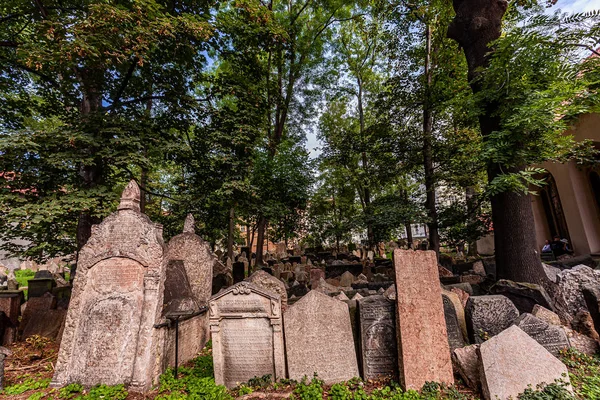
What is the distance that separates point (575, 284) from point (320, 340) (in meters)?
4.75

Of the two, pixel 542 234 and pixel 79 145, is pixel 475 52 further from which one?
pixel 542 234

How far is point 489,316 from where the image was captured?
4.07 meters

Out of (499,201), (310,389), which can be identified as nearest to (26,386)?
(310,389)

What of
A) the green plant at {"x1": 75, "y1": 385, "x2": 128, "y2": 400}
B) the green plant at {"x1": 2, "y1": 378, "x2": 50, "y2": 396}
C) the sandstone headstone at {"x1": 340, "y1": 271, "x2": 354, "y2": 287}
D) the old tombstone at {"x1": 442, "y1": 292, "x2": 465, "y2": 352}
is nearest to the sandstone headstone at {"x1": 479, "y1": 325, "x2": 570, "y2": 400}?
the old tombstone at {"x1": 442, "y1": 292, "x2": 465, "y2": 352}

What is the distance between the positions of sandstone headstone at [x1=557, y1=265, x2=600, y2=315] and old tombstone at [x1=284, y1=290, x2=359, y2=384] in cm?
412

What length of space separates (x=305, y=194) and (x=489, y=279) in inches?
249

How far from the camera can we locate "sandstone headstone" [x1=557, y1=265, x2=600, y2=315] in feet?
15.3

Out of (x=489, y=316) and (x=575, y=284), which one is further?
(x=575, y=284)

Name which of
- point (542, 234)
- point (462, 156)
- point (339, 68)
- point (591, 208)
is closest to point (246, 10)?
point (462, 156)

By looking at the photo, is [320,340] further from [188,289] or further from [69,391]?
[69,391]

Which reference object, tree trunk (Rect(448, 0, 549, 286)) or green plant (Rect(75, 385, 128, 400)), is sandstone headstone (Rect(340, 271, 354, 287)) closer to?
tree trunk (Rect(448, 0, 549, 286))

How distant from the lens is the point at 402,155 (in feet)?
34.0

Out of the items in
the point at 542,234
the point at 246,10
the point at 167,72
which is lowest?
the point at 542,234

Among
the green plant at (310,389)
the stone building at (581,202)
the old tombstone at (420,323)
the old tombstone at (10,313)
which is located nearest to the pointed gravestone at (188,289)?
the green plant at (310,389)
